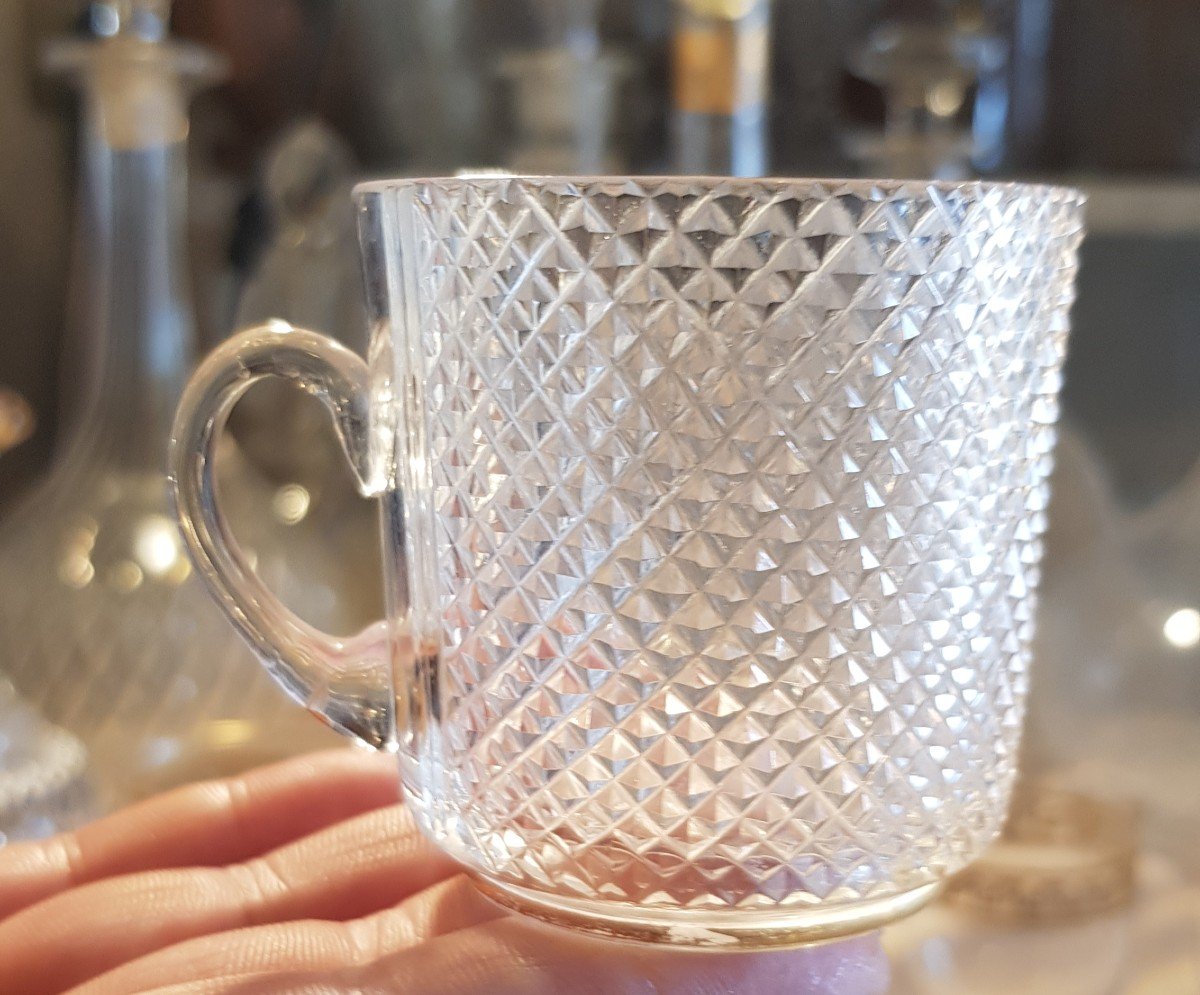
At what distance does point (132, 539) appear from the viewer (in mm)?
557

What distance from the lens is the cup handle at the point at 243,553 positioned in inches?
13.2

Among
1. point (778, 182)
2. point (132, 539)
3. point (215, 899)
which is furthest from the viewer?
point (132, 539)

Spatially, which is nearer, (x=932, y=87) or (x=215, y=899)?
(x=215, y=899)

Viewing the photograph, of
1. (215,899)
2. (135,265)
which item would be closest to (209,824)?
(215,899)

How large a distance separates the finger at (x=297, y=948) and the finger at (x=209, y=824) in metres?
0.09

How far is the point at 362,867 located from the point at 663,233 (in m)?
0.27

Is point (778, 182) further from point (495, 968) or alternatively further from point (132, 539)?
point (132, 539)

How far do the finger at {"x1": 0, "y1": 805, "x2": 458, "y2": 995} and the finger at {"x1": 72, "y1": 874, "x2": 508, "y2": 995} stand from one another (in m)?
0.03

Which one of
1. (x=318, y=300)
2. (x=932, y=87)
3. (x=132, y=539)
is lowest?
(x=132, y=539)

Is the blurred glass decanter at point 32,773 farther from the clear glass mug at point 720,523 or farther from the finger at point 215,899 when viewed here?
the clear glass mug at point 720,523

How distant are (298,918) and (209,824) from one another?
6 centimetres

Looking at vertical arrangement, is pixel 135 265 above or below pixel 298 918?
above

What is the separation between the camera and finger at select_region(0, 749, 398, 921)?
431mm

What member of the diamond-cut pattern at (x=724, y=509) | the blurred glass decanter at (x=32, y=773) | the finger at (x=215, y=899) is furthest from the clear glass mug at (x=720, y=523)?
the blurred glass decanter at (x=32, y=773)
